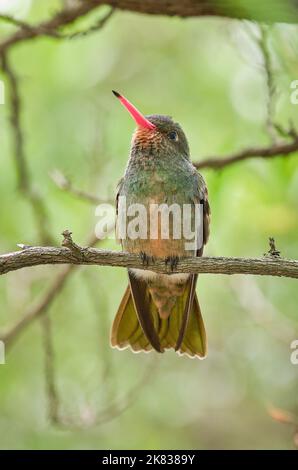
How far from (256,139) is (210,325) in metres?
2.43

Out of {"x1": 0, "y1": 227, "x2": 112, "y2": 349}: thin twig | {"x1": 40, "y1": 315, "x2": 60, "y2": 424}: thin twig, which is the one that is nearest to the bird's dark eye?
{"x1": 0, "y1": 227, "x2": 112, "y2": 349}: thin twig

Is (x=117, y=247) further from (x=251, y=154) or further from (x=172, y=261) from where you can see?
(x=251, y=154)

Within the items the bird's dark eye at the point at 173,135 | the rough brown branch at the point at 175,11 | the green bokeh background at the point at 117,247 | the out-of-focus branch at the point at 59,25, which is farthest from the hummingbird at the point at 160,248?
the rough brown branch at the point at 175,11

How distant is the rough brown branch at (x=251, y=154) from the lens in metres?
4.99

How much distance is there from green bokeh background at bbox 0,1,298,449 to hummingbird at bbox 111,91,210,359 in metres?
0.41

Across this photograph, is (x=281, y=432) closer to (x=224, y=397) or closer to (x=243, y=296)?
(x=224, y=397)

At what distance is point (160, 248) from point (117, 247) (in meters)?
1.09

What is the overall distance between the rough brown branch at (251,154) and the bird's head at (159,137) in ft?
0.69

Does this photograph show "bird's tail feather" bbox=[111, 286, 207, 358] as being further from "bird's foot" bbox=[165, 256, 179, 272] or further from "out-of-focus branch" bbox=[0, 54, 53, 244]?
"out-of-focus branch" bbox=[0, 54, 53, 244]

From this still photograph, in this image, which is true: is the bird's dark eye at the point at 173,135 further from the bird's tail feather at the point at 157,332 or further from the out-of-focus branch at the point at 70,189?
the bird's tail feather at the point at 157,332

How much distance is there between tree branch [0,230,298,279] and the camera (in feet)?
12.2

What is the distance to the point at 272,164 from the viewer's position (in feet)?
17.7

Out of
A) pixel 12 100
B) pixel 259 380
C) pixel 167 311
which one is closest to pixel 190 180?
pixel 167 311
